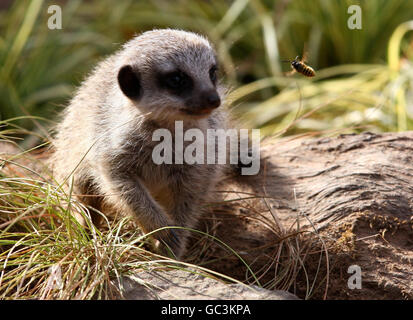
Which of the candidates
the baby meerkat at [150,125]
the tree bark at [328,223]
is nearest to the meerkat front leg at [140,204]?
the baby meerkat at [150,125]

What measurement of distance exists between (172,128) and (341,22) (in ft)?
12.3

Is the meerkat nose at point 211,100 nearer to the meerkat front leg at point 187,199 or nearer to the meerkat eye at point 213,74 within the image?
the meerkat eye at point 213,74

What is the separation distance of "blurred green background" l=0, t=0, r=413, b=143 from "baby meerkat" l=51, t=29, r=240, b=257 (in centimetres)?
210

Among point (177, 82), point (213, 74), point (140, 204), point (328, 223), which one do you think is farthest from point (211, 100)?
point (328, 223)

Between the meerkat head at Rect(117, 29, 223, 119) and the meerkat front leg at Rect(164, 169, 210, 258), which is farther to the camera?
the meerkat front leg at Rect(164, 169, 210, 258)

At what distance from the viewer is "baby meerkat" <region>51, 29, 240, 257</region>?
300 cm

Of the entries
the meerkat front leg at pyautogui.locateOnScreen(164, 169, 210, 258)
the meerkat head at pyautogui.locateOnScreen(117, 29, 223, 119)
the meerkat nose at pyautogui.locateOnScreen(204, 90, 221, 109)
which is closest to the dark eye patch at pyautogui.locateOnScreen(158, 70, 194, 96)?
the meerkat head at pyautogui.locateOnScreen(117, 29, 223, 119)

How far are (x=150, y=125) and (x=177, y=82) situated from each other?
1.10 feet

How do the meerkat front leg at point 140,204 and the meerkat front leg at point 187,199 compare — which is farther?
the meerkat front leg at point 187,199

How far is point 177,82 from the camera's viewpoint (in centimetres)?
300

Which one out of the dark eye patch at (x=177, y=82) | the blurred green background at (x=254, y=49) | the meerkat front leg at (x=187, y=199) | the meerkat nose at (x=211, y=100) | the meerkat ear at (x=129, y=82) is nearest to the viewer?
the meerkat nose at (x=211, y=100)

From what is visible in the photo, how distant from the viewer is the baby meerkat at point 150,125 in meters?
3.00

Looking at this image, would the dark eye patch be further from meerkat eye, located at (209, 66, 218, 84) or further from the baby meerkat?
meerkat eye, located at (209, 66, 218, 84)

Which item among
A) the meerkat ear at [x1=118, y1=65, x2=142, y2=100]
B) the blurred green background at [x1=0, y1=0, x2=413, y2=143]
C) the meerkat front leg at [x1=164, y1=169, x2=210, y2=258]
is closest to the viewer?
the meerkat ear at [x1=118, y1=65, x2=142, y2=100]
